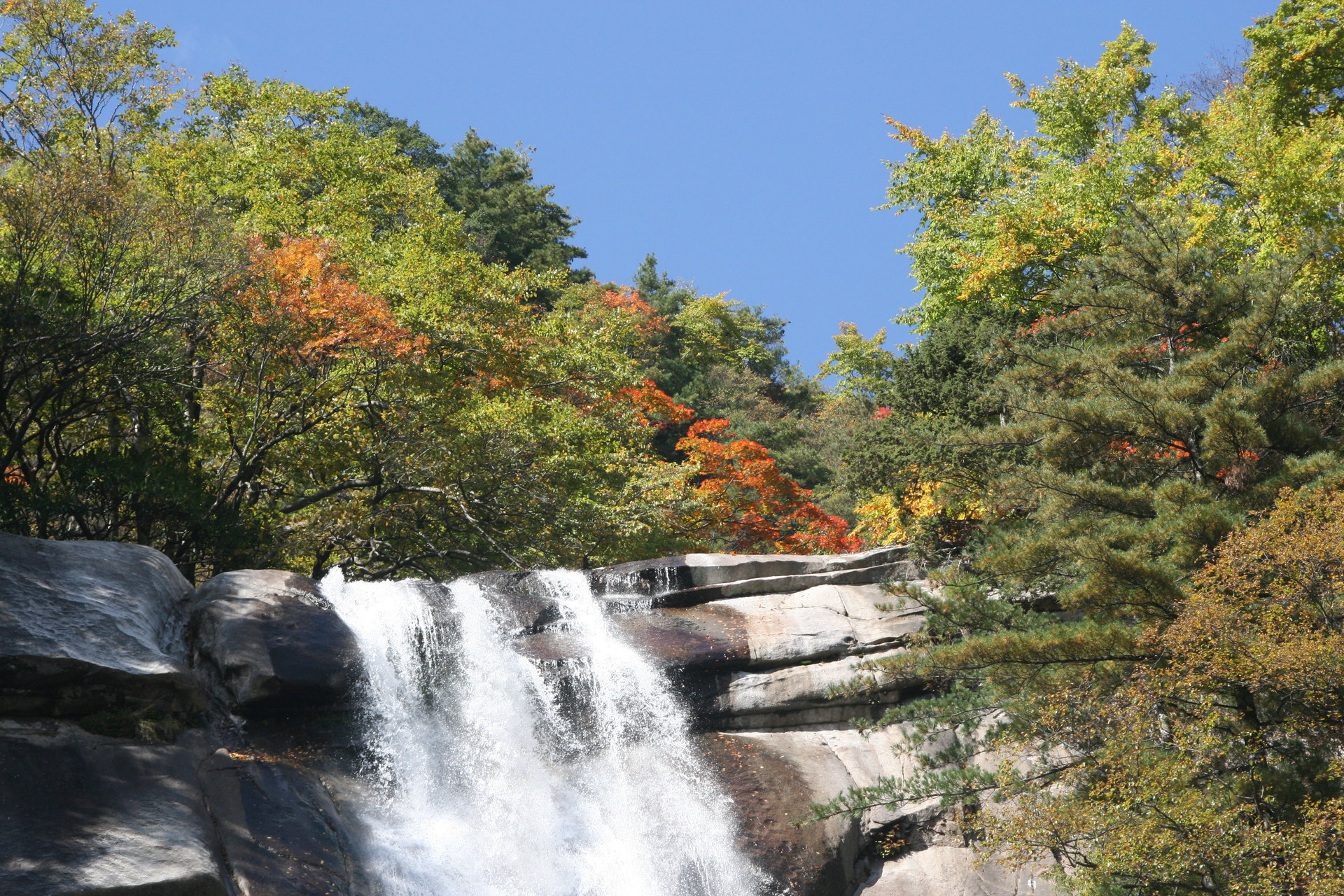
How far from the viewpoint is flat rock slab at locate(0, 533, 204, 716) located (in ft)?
32.9

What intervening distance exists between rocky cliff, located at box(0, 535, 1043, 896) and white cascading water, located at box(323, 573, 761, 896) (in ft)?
1.31

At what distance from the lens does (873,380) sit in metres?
29.7

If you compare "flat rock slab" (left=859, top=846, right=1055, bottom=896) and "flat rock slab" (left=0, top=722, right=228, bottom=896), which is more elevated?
"flat rock slab" (left=0, top=722, right=228, bottom=896)

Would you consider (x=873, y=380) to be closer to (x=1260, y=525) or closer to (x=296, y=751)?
(x=1260, y=525)

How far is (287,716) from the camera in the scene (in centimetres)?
1223

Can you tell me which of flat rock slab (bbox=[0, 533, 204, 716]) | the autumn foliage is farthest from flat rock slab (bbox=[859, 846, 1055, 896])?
the autumn foliage

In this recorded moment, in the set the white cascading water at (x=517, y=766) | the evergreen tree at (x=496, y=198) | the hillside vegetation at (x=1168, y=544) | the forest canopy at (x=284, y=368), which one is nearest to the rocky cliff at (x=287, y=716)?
the white cascading water at (x=517, y=766)

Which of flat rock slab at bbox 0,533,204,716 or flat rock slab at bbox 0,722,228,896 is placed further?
flat rock slab at bbox 0,533,204,716

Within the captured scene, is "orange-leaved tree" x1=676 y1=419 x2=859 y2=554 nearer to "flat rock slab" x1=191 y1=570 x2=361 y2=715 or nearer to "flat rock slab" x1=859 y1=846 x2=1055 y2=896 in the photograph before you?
"flat rock slab" x1=859 y1=846 x2=1055 y2=896

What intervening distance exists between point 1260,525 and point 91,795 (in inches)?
459

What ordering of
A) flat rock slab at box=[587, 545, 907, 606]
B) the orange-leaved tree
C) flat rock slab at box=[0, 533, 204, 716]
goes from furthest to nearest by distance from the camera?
the orange-leaved tree, flat rock slab at box=[587, 545, 907, 606], flat rock slab at box=[0, 533, 204, 716]

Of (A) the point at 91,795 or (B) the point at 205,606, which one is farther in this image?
(B) the point at 205,606

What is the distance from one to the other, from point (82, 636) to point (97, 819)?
2.24 m

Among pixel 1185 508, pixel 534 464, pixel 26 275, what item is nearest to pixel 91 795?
pixel 26 275
